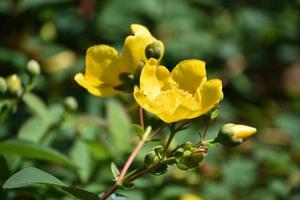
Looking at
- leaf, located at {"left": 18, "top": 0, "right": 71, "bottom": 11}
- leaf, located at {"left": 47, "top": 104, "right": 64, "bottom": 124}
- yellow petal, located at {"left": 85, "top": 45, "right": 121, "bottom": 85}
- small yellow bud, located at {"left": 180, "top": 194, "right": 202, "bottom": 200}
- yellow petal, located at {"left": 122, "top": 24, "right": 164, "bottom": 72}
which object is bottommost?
small yellow bud, located at {"left": 180, "top": 194, "right": 202, "bottom": 200}

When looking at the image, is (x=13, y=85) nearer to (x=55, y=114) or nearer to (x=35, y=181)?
(x=55, y=114)

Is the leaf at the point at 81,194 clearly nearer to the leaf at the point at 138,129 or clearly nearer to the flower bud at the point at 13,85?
the leaf at the point at 138,129

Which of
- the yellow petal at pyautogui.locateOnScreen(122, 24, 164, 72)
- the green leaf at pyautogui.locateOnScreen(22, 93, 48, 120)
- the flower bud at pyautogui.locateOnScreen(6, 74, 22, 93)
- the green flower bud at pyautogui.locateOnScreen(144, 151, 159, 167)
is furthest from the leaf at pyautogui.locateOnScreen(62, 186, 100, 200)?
the green leaf at pyautogui.locateOnScreen(22, 93, 48, 120)

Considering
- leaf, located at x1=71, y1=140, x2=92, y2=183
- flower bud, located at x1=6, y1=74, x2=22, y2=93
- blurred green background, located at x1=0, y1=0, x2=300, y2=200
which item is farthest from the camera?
blurred green background, located at x1=0, y1=0, x2=300, y2=200

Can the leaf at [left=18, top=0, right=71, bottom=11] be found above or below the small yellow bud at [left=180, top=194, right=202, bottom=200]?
above

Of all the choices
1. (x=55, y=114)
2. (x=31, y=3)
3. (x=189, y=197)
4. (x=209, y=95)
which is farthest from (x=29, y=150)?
(x=31, y=3)

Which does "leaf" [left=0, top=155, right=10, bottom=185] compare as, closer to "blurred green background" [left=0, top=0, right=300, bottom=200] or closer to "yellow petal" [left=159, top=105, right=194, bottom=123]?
"blurred green background" [left=0, top=0, right=300, bottom=200]
